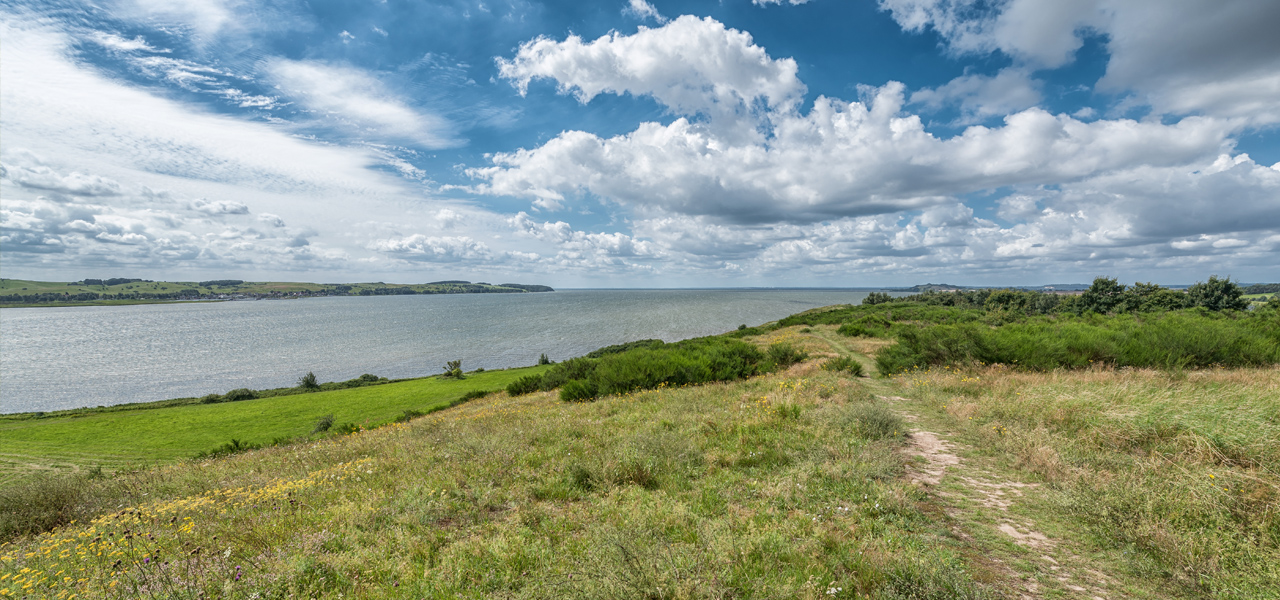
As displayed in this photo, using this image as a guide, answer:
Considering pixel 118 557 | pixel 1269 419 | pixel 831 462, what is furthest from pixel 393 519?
pixel 1269 419

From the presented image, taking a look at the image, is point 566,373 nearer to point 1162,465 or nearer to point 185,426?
point 1162,465

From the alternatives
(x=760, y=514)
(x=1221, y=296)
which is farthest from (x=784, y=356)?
(x=1221, y=296)

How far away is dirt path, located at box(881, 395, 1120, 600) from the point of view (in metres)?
4.46

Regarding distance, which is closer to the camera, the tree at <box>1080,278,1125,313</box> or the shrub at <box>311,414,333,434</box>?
the shrub at <box>311,414,333,434</box>

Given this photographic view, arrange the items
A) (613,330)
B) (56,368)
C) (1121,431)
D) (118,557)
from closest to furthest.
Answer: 1. (118,557)
2. (1121,431)
3. (56,368)
4. (613,330)

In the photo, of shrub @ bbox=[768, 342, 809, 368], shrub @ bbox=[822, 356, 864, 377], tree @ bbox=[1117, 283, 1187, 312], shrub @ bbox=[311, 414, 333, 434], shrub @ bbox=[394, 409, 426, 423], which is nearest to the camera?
shrub @ bbox=[822, 356, 864, 377]

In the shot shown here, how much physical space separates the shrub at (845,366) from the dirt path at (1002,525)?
1055cm

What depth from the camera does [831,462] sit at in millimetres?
7844

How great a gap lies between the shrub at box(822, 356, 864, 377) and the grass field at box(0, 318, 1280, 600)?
8221mm

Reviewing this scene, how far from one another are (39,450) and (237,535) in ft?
104

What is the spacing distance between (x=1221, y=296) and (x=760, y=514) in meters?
52.4

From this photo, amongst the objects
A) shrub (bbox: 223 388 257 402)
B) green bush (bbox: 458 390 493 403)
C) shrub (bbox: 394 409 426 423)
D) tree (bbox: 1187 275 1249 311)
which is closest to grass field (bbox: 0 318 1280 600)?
shrub (bbox: 394 409 426 423)

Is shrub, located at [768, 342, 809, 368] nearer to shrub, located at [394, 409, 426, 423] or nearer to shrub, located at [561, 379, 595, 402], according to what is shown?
shrub, located at [561, 379, 595, 402]

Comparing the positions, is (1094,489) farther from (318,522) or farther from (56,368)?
(56,368)
